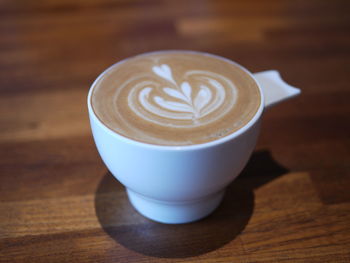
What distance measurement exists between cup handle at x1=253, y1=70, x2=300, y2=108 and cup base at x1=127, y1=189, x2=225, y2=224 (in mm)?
166

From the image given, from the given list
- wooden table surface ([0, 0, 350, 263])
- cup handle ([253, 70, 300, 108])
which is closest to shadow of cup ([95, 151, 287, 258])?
wooden table surface ([0, 0, 350, 263])

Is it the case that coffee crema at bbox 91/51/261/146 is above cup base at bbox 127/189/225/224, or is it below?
above

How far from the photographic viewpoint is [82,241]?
23.6 inches

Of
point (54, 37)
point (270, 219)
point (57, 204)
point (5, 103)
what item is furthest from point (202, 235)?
point (54, 37)

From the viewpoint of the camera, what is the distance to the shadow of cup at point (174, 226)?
23.4 inches

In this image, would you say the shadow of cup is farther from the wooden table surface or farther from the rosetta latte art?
the rosetta latte art

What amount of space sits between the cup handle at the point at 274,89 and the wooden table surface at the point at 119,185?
0.17 metres

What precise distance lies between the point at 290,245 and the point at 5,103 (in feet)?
2.16

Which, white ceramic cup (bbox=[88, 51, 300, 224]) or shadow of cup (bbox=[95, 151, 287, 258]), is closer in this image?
white ceramic cup (bbox=[88, 51, 300, 224])

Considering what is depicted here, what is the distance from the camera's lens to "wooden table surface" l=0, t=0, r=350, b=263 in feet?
1.96

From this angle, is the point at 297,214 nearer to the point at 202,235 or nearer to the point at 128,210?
the point at 202,235

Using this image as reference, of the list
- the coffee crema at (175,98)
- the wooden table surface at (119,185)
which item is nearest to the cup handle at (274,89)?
the coffee crema at (175,98)

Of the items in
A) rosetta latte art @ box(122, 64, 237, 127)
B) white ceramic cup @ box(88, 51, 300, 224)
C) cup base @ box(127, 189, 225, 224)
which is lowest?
cup base @ box(127, 189, 225, 224)

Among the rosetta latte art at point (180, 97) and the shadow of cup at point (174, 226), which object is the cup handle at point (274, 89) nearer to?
the rosetta latte art at point (180, 97)
